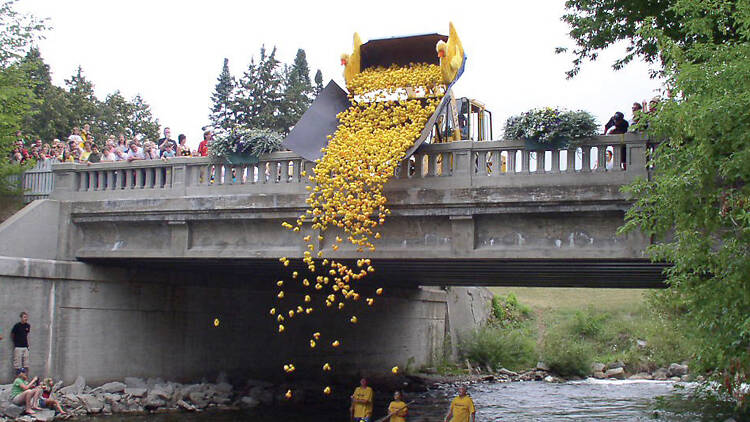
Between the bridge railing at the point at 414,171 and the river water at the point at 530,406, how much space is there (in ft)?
14.8

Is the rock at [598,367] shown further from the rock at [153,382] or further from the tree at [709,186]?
the tree at [709,186]

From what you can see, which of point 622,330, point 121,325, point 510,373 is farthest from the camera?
point 622,330

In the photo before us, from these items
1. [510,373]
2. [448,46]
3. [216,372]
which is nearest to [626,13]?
[448,46]

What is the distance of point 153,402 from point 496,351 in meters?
22.0

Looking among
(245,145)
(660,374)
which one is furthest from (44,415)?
(660,374)

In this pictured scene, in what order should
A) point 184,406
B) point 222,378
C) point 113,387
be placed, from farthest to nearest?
1. point 222,378
2. point 184,406
3. point 113,387

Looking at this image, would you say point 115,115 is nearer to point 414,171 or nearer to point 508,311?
point 508,311

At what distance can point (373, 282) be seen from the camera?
2661 centimetres

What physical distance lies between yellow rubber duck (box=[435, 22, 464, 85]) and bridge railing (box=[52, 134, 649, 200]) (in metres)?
1.69

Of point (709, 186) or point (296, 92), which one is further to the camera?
point (296, 92)

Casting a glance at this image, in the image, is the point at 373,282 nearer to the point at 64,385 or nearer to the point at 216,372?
the point at 216,372

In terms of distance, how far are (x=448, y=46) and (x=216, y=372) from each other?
500 inches

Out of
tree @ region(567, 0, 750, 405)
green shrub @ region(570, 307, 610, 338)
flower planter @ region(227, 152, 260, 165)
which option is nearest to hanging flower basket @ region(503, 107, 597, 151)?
tree @ region(567, 0, 750, 405)

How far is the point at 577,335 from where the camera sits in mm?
42656
